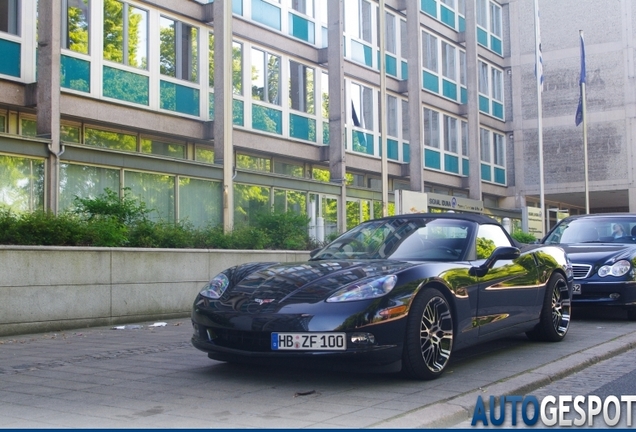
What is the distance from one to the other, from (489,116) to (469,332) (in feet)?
111

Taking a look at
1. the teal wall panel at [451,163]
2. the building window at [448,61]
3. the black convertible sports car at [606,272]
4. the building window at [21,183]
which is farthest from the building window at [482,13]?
the black convertible sports car at [606,272]

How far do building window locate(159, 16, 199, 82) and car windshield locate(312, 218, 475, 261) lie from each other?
14.0 meters

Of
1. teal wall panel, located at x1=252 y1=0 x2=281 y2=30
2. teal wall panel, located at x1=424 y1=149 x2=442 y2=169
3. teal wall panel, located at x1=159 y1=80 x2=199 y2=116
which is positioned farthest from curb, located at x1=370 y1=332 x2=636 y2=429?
teal wall panel, located at x1=424 y1=149 x2=442 y2=169

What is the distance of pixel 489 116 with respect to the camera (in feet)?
130

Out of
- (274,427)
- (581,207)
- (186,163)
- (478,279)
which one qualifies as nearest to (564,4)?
(581,207)

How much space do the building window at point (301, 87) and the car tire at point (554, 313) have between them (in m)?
16.9

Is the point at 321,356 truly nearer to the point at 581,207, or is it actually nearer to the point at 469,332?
the point at 469,332

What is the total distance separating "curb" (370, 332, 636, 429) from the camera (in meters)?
5.00

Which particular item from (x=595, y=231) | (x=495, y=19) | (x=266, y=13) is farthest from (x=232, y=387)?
(x=495, y=19)

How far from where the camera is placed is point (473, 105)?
36375 mm

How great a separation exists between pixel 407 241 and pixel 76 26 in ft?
44.0

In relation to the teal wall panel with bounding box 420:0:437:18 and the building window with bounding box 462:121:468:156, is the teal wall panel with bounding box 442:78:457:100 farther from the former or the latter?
the teal wall panel with bounding box 420:0:437:18

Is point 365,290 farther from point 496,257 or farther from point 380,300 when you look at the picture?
point 496,257

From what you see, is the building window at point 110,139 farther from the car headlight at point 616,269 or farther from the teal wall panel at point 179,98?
the car headlight at point 616,269
